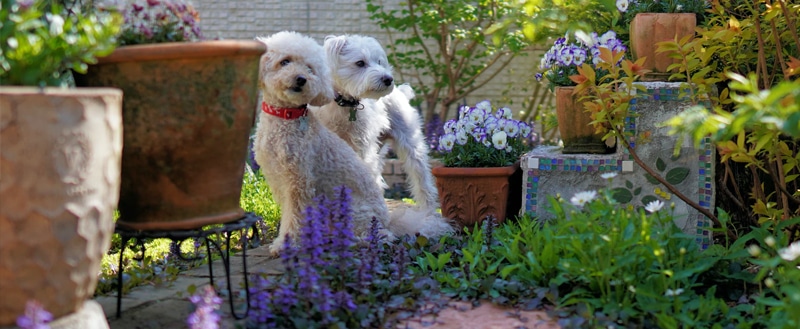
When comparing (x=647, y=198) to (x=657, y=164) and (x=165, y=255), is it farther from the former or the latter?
(x=165, y=255)

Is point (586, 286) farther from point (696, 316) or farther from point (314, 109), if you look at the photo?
point (314, 109)

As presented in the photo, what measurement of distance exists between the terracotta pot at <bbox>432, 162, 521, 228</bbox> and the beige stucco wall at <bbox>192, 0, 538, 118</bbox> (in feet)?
16.9

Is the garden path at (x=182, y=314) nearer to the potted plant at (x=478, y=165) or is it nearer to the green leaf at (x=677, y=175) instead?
the green leaf at (x=677, y=175)

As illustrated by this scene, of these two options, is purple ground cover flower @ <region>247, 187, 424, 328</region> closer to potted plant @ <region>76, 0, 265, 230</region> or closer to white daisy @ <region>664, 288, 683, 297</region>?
potted plant @ <region>76, 0, 265, 230</region>

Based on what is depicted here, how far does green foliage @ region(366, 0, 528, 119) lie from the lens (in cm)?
816

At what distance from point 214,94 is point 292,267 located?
732 millimetres

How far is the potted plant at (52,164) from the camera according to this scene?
6.37 feet

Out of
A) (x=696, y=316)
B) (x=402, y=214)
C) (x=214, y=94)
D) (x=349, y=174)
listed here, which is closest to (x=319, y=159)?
(x=349, y=174)

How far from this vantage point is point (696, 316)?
295 centimetres

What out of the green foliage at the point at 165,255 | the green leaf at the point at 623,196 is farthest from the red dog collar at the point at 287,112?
the green leaf at the point at 623,196

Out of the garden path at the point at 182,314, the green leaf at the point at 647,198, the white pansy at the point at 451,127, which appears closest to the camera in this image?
Answer: the garden path at the point at 182,314

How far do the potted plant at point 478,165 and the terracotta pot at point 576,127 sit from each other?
0.42 meters

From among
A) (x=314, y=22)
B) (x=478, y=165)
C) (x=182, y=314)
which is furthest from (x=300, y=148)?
(x=314, y=22)

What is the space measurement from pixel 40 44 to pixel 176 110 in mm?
552
